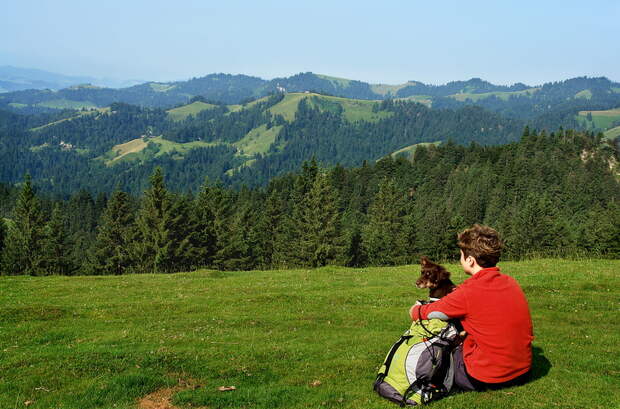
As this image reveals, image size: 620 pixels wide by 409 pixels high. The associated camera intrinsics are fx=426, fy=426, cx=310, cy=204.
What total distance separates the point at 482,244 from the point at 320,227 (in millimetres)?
69859

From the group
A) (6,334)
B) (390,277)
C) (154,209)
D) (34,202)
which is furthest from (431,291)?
(34,202)

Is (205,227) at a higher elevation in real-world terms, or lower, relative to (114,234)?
higher

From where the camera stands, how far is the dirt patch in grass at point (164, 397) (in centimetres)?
922

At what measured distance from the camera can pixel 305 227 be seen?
80562 millimetres

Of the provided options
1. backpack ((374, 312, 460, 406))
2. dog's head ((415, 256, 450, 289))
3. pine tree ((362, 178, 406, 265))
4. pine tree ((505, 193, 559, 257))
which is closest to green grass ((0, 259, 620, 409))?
backpack ((374, 312, 460, 406))

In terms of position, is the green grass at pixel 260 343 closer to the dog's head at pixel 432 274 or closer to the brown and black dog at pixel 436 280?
the brown and black dog at pixel 436 280

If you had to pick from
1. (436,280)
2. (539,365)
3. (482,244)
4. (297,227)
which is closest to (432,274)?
(436,280)

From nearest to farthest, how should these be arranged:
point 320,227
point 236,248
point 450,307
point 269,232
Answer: point 450,307 < point 320,227 < point 236,248 < point 269,232

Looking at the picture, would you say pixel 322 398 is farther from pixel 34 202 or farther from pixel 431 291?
pixel 34 202

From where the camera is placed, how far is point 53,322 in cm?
1648

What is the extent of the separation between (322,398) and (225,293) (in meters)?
13.7

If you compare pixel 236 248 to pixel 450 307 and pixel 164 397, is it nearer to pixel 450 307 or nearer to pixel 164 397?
pixel 164 397

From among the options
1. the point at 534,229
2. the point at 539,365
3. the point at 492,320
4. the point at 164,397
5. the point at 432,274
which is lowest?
the point at 534,229

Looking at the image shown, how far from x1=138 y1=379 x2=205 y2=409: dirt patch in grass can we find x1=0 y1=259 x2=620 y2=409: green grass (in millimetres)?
176
